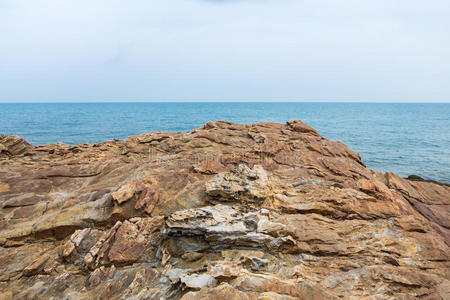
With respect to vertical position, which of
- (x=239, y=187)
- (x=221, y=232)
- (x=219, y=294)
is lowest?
(x=219, y=294)

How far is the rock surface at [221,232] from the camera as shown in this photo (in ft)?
23.5

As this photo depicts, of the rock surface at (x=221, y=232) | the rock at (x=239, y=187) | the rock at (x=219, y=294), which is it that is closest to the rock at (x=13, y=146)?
the rock surface at (x=221, y=232)

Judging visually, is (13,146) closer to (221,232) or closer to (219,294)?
(221,232)

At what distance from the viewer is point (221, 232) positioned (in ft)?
26.7

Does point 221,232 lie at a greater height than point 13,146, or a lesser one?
lesser

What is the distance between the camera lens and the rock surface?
23.5 feet

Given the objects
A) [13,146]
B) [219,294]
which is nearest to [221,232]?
[219,294]

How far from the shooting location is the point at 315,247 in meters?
8.38

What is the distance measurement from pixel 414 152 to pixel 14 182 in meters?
54.3

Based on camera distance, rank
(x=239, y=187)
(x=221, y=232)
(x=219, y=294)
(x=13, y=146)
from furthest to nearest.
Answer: (x=13, y=146) < (x=239, y=187) < (x=221, y=232) < (x=219, y=294)

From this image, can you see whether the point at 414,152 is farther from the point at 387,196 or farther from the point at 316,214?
the point at 316,214

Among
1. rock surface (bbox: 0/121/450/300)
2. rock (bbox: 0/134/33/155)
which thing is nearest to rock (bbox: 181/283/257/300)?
rock surface (bbox: 0/121/450/300)

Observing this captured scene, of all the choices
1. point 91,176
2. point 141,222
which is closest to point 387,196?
point 141,222

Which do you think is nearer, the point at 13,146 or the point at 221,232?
the point at 221,232
